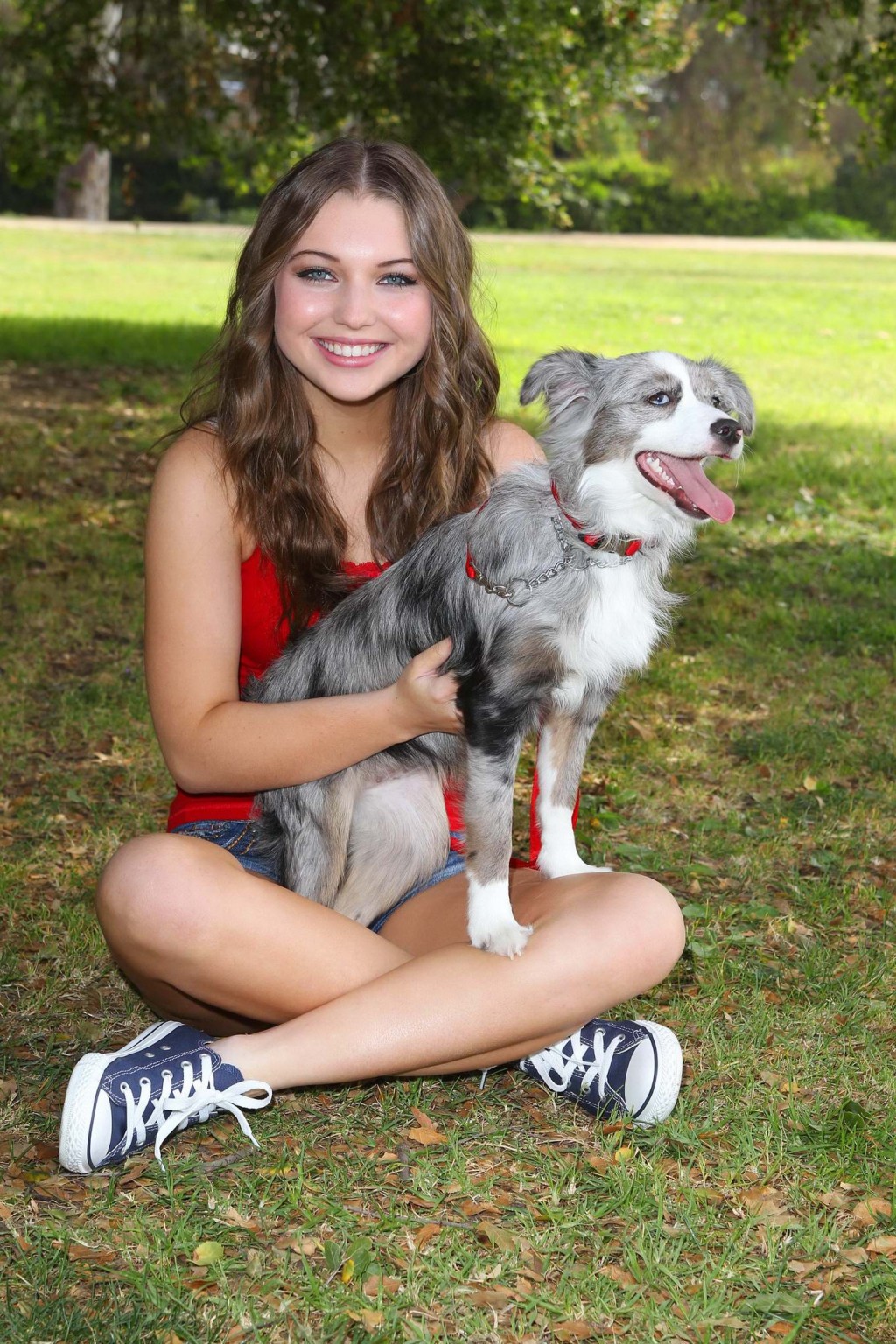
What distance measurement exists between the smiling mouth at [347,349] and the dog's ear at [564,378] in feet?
1.28

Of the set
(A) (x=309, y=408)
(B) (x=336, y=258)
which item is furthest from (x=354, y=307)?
(A) (x=309, y=408)

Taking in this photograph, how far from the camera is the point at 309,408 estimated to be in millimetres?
3625

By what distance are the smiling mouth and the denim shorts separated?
122cm

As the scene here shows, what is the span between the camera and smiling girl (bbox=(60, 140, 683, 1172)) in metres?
3.03

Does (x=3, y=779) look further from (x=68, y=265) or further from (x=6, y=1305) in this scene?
(x=68, y=265)

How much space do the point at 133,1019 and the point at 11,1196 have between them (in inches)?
32.5

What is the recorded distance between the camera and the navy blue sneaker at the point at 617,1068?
3137 millimetres

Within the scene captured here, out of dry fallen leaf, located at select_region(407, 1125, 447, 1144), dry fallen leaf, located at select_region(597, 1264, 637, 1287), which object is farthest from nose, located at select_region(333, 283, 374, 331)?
dry fallen leaf, located at select_region(597, 1264, 637, 1287)

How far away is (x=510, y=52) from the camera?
41.0 ft

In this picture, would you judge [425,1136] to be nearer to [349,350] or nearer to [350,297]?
[349,350]

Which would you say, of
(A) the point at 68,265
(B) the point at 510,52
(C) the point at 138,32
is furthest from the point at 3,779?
(A) the point at 68,265

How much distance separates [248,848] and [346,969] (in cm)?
52

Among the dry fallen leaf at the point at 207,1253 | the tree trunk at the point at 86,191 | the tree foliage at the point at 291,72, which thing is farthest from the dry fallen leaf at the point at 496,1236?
the tree trunk at the point at 86,191

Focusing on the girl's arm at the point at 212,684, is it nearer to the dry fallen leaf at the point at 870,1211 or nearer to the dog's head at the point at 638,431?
the dog's head at the point at 638,431
